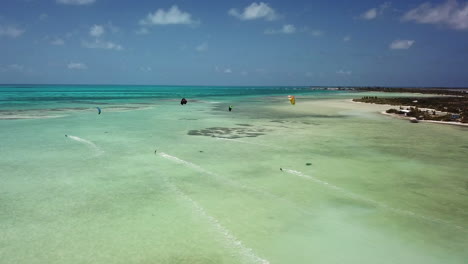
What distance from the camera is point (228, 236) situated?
8336mm

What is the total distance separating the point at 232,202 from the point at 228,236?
7.60 ft

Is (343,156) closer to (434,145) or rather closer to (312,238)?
(434,145)

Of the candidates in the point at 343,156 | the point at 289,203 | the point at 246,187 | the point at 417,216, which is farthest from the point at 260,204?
the point at 343,156

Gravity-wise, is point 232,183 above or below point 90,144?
below

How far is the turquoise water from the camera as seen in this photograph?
761cm

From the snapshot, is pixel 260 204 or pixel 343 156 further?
pixel 343 156

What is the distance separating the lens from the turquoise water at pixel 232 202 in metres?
7.61

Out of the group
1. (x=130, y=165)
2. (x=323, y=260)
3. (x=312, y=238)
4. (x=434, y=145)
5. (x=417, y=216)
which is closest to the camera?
(x=323, y=260)

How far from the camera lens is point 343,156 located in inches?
676

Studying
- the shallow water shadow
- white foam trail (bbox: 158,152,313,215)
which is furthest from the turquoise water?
the shallow water shadow

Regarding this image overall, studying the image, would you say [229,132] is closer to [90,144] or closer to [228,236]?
[90,144]

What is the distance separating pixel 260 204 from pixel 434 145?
48.8ft

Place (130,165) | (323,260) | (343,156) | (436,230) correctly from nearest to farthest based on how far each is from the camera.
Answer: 1. (323,260)
2. (436,230)
3. (130,165)
4. (343,156)

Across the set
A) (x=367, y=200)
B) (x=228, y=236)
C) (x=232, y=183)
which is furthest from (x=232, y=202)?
(x=367, y=200)
